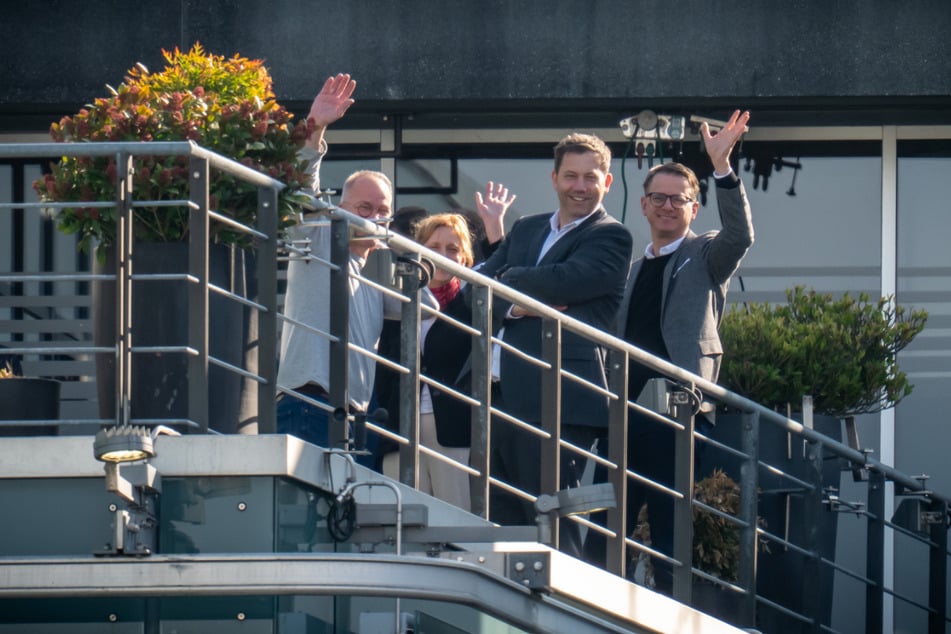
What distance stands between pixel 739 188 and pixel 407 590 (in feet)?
8.96

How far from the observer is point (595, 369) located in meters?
6.25

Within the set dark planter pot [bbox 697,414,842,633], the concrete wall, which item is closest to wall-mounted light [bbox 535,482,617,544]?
dark planter pot [bbox 697,414,842,633]

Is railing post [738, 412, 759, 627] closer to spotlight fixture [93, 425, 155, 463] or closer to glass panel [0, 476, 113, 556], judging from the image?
glass panel [0, 476, 113, 556]

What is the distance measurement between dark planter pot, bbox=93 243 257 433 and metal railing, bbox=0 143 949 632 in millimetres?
82

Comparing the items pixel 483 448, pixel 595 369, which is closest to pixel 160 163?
pixel 483 448

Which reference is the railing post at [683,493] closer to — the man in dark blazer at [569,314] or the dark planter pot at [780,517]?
the man in dark blazer at [569,314]

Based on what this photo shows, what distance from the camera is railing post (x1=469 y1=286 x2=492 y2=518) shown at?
5492 mm

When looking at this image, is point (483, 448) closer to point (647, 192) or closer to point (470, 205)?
point (647, 192)

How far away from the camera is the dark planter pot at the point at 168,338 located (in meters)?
4.96

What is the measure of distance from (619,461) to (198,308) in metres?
1.78

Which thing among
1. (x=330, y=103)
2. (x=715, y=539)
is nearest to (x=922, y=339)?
(x=715, y=539)

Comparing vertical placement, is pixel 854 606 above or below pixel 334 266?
below

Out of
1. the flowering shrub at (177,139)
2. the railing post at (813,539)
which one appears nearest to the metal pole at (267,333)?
the flowering shrub at (177,139)

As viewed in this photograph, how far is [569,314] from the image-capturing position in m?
6.44
